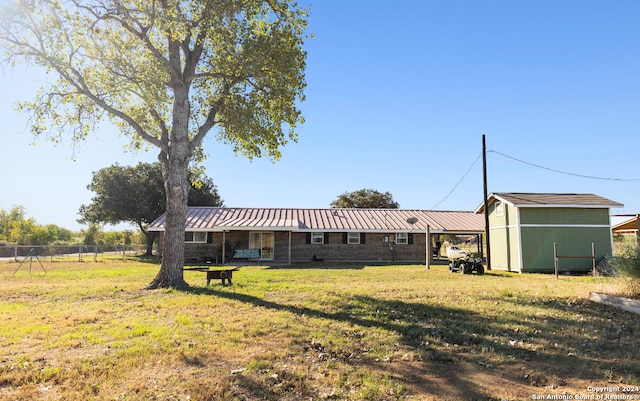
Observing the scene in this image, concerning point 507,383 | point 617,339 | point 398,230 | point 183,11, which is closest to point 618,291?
point 617,339

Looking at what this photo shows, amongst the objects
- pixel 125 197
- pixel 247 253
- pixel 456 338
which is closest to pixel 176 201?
pixel 456 338

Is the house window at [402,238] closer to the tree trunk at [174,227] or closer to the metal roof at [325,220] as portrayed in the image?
the metal roof at [325,220]

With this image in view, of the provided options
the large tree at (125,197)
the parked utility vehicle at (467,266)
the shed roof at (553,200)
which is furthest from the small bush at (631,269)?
the large tree at (125,197)

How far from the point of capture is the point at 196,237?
27.2 m

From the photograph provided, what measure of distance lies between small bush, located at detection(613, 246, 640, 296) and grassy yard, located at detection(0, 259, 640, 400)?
480mm

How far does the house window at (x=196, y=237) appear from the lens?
27078mm

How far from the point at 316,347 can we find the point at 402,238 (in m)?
23.3

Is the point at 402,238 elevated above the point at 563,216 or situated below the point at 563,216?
below

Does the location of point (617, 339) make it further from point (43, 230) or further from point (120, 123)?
point (43, 230)

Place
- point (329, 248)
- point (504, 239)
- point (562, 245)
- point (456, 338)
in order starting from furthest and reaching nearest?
1. point (329, 248)
2. point (504, 239)
3. point (562, 245)
4. point (456, 338)

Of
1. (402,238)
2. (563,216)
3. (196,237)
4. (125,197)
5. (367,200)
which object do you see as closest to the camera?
(563,216)

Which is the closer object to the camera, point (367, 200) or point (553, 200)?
point (553, 200)

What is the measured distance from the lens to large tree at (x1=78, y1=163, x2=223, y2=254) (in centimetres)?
3675

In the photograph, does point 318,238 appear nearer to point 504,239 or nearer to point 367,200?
point 504,239
